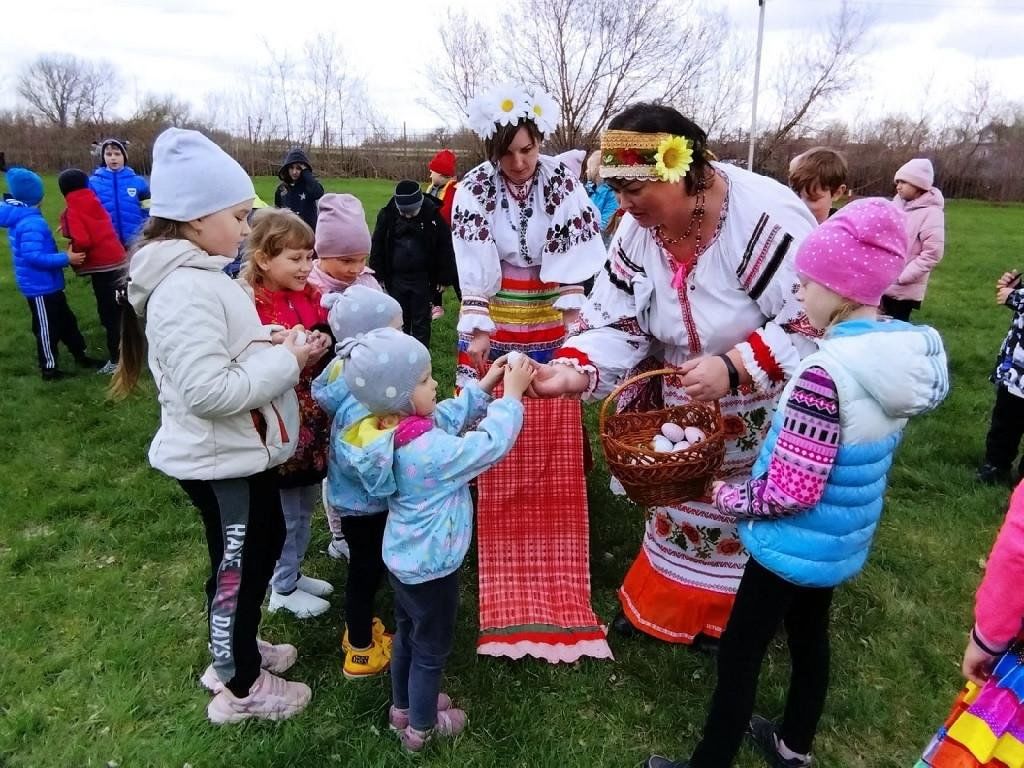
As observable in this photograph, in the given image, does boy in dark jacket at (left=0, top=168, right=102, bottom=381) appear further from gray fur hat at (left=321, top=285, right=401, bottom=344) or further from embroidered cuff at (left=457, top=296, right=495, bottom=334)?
gray fur hat at (left=321, top=285, right=401, bottom=344)

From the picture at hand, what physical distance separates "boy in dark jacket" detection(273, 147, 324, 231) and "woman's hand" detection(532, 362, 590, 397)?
18.8ft

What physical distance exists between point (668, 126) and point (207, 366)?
1.53 m

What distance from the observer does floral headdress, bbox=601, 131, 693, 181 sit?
88.9 inches

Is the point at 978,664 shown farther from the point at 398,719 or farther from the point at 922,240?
the point at 922,240

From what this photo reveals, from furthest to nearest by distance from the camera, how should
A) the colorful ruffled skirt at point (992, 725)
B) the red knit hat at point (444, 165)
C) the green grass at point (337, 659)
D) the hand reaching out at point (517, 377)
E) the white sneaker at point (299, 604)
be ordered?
the red knit hat at point (444, 165) < the white sneaker at point (299, 604) < the green grass at point (337, 659) < the hand reaching out at point (517, 377) < the colorful ruffled skirt at point (992, 725)

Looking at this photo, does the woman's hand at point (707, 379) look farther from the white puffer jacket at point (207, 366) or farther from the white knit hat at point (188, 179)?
the white knit hat at point (188, 179)

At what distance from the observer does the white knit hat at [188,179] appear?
2033 millimetres

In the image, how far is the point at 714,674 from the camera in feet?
9.07

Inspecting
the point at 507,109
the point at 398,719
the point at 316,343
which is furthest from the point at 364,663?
the point at 507,109

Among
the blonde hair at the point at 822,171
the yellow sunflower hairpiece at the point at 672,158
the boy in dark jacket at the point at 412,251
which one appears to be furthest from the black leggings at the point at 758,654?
the boy in dark jacket at the point at 412,251

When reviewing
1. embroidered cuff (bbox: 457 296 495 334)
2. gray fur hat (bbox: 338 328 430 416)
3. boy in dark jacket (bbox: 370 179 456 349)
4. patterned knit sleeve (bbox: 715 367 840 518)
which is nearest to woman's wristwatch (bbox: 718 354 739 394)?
patterned knit sleeve (bbox: 715 367 840 518)

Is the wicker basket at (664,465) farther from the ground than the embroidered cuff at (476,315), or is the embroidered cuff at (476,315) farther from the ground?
the embroidered cuff at (476,315)

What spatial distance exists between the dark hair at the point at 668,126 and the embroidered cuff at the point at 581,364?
69 centimetres

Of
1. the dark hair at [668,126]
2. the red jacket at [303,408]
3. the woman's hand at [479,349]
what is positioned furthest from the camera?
the woman's hand at [479,349]
